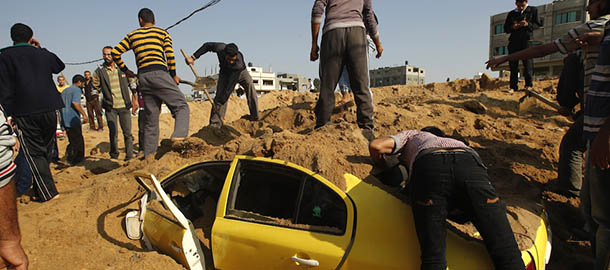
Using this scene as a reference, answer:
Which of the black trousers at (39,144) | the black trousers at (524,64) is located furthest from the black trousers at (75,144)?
the black trousers at (524,64)

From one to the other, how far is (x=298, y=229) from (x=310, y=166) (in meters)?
0.49

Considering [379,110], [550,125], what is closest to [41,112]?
[379,110]

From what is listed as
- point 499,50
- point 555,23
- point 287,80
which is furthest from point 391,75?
point 287,80

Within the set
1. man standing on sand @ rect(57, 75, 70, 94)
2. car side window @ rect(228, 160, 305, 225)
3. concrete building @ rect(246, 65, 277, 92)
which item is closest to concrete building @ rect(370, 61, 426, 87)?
concrete building @ rect(246, 65, 277, 92)

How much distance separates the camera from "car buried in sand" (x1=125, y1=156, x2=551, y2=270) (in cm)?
208

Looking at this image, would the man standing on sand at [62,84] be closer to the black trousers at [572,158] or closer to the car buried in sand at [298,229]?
the car buried in sand at [298,229]

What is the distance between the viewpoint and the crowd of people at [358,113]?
2.01 metres

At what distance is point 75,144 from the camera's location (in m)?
7.10

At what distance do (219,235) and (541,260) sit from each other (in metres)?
2.15

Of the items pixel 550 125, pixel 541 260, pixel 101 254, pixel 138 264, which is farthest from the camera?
pixel 550 125

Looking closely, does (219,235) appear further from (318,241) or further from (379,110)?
(379,110)

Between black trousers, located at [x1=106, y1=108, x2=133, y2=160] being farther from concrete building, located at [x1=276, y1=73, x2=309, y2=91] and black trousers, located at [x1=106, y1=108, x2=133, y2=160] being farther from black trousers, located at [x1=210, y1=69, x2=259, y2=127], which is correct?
concrete building, located at [x1=276, y1=73, x2=309, y2=91]

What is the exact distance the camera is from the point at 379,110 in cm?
581

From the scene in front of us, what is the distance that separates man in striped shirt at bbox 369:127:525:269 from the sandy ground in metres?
0.47
